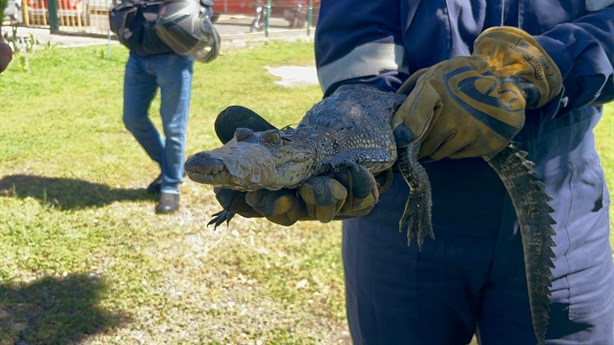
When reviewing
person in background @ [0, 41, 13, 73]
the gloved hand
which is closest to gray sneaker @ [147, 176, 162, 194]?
person in background @ [0, 41, 13, 73]

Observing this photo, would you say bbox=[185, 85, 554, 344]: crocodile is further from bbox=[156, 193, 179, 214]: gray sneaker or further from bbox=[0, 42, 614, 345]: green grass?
bbox=[156, 193, 179, 214]: gray sneaker

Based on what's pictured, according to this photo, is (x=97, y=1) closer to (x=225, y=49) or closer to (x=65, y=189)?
(x=225, y=49)

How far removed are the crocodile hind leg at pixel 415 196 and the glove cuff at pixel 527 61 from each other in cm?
28

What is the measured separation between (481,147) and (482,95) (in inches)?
4.6

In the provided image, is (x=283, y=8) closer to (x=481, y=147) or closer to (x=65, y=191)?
(x=65, y=191)

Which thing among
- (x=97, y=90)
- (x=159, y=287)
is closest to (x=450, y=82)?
(x=159, y=287)

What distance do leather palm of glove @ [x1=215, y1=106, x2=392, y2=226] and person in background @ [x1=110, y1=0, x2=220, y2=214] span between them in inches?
119

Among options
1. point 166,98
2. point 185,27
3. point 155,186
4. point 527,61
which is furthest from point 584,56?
point 155,186

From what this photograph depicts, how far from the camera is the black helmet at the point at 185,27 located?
4.07 metres

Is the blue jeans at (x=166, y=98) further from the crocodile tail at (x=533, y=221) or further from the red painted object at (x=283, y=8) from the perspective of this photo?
the red painted object at (x=283, y=8)

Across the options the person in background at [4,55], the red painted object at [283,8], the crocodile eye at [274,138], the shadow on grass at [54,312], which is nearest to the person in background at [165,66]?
the shadow on grass at [54,312]

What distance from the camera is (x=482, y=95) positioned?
1487mm

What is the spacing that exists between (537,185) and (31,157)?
191 inches

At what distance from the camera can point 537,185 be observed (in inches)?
61.6
